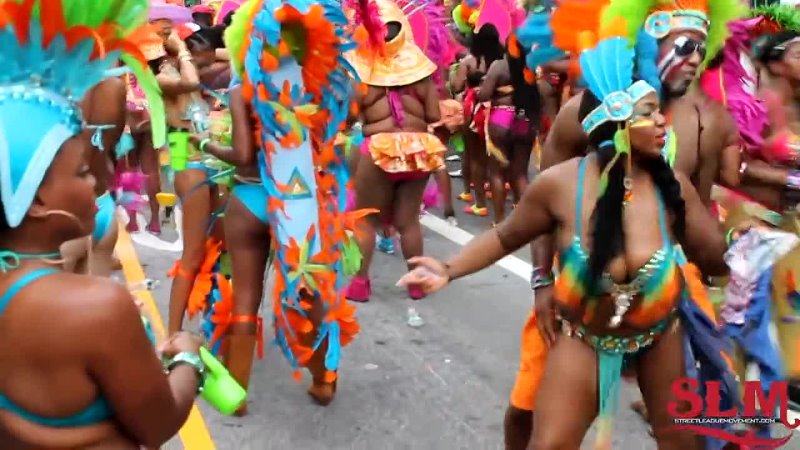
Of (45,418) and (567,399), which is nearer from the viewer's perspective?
(45,418)

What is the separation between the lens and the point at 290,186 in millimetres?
4531

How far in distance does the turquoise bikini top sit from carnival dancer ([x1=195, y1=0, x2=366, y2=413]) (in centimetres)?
238

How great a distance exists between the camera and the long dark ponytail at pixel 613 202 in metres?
3.01

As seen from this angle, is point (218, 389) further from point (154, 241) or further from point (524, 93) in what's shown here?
point (154, 241)

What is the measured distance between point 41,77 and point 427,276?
1515 millimetres

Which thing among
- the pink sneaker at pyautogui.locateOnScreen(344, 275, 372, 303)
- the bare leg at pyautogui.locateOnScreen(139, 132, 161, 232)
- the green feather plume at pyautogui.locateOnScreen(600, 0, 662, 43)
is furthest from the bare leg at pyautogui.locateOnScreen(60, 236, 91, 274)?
the bare leg at pyautogui.locateOnScreen(139, 132, 161, 232)

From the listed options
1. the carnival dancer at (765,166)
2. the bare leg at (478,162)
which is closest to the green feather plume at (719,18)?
the carnival dancer at (765,166)

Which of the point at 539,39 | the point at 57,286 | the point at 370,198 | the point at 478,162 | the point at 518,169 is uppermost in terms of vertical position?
the point at 57,286

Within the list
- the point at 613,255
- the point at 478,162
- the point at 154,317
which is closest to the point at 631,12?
the point at 613,255

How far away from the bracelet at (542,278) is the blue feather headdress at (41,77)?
1898 mm

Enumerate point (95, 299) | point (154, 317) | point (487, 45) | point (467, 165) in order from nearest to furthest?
point (95, 299)
point (154, 317)
point (487, 45)
point (467, 165)

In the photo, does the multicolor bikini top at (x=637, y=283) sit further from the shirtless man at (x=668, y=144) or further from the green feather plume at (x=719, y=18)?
the green feather plume at (x=719, y=18)

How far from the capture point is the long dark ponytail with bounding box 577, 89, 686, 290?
3.01m

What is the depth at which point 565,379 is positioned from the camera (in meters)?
3.14
